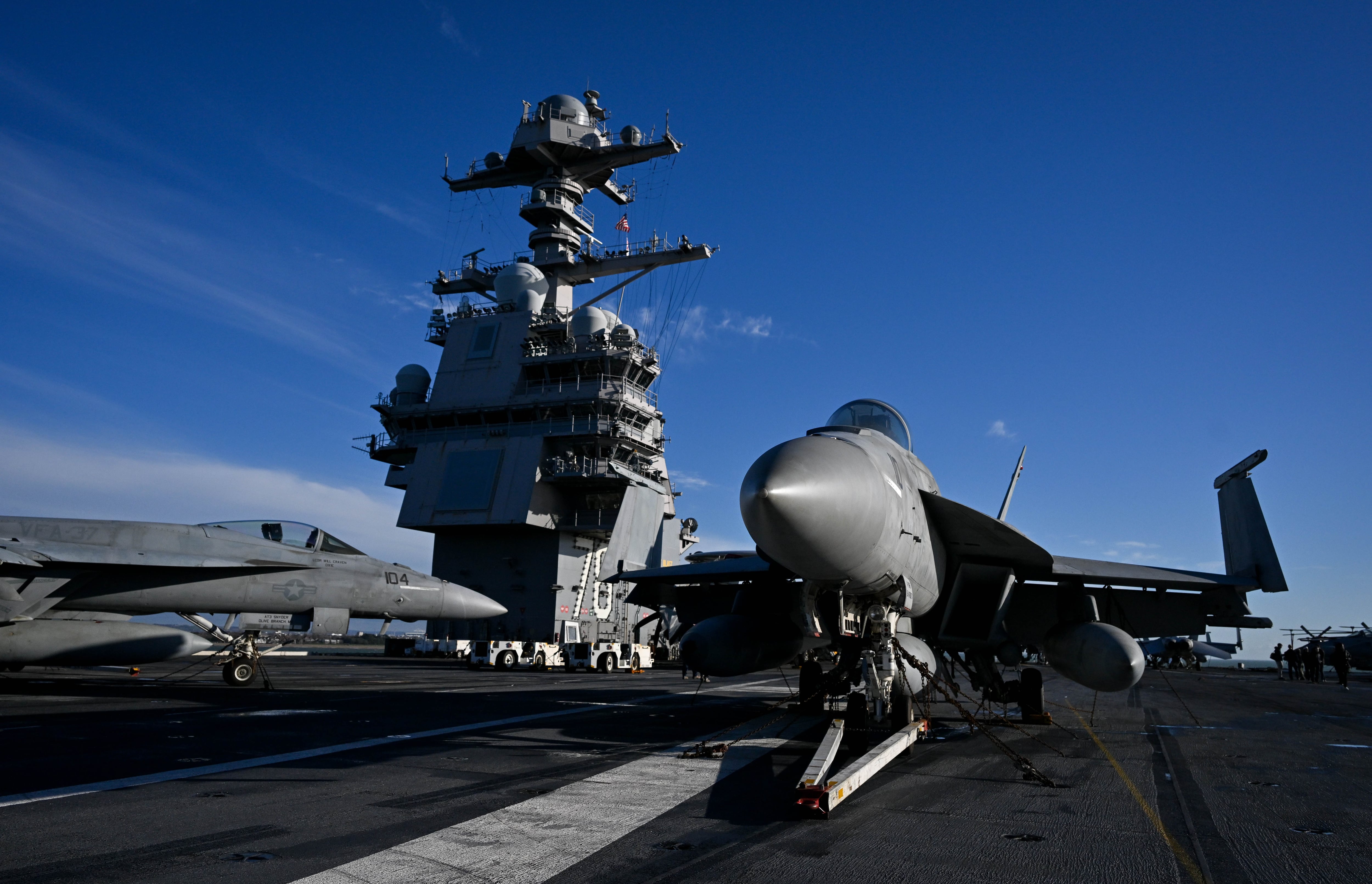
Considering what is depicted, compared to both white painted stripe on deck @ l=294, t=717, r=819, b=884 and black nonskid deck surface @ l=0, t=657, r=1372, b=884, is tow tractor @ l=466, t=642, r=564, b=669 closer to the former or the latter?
black nonskid deck surface @ l=0, t=657, r=1372, b=884

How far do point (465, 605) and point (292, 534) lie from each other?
156 inches

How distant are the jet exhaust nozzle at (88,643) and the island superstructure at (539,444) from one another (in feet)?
65.9

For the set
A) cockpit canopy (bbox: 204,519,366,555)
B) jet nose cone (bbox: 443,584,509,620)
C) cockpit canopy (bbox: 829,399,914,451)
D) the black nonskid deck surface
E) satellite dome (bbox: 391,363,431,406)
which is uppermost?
satellite dome (bbox: 391,363,431,406)

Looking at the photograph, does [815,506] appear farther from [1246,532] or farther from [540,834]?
[1246,532]

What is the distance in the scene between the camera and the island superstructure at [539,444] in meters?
37.4

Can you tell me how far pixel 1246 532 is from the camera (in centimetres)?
1376

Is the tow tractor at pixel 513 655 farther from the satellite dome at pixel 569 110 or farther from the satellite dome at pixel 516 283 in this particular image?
the satellite dome at pixel 569 110

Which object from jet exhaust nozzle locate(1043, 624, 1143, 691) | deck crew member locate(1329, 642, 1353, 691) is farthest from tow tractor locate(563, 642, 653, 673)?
deck crew member locate(1329, 642, 1353, 691)

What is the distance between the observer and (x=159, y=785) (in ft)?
20.1

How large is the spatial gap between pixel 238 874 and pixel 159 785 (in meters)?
2.90

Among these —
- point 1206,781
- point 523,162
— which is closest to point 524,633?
point 523,162

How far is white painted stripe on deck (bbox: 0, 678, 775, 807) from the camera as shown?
5617 millimetres

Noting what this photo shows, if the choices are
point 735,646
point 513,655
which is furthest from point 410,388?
point 735,646

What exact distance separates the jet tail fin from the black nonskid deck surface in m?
2.50
